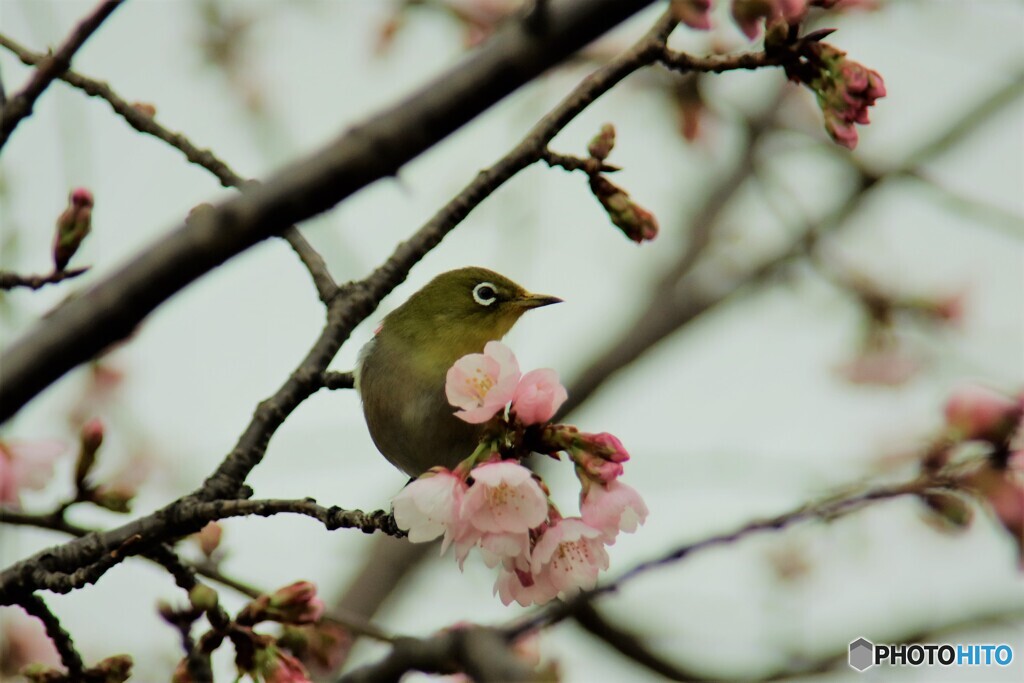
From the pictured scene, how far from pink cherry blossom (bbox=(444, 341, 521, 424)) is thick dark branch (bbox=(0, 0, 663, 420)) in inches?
21.1

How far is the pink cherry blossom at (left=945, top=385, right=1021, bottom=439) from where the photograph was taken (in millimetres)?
3377

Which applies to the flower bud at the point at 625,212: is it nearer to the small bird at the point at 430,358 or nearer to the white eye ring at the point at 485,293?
the small bird at the point at 430,358

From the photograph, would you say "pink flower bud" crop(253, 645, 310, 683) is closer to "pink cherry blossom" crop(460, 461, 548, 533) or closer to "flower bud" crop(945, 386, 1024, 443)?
"pink cherry blossom" crop(460, 461, 548, 533)

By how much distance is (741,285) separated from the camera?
26.8ft

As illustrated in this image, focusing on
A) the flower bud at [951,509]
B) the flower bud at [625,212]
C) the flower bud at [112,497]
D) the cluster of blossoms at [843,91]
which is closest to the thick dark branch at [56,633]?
the flower bud at [112,497]

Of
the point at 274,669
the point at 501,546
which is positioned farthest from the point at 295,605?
the point at 501,546

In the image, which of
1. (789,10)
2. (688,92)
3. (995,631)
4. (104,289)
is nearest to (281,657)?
(104,289)

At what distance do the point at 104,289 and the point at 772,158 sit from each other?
259 inches

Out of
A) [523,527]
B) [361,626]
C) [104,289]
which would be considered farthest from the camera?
[361,626]

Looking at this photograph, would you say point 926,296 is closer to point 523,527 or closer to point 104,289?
point 523,527

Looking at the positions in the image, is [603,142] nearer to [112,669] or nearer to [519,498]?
[519,498]

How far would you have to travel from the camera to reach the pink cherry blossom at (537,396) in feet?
8.05

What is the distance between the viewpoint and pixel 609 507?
98.7 inches

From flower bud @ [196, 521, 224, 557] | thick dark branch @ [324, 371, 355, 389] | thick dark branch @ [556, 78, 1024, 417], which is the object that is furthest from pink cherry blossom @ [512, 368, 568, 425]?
thick dark branch @ [556, 78, 1024, 417]
